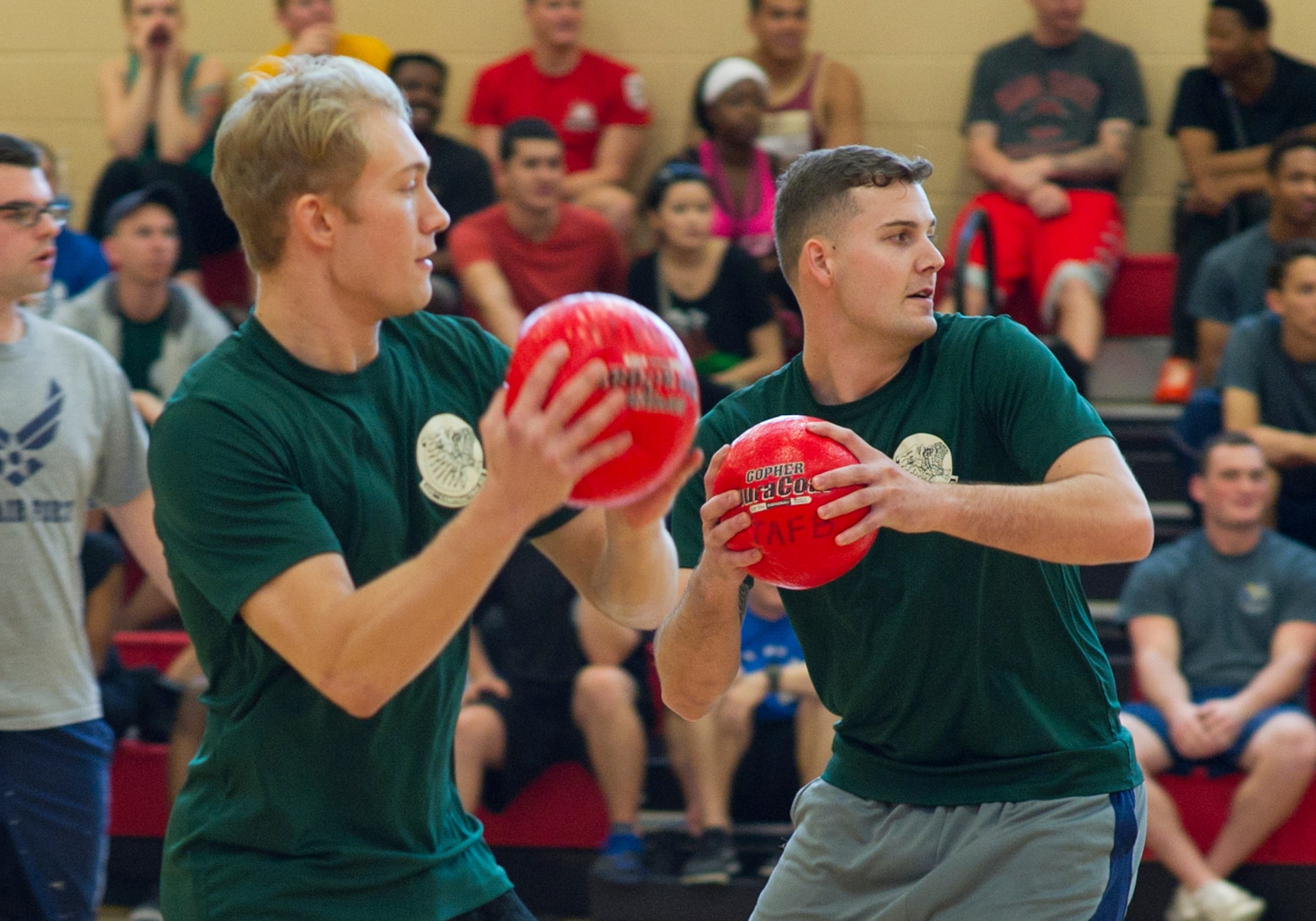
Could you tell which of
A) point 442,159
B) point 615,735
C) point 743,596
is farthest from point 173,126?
point 743,596

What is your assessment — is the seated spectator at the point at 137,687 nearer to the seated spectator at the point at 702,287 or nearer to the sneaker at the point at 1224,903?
the seated spectator at the point at 702,287

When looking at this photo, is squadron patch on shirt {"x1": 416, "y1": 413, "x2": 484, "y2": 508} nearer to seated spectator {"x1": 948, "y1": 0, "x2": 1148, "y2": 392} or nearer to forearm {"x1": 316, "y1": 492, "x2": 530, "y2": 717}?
forearm {"x1": 316, "y1": 492, "x2": 530, "y2": 717}

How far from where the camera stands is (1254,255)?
6594 millimetres

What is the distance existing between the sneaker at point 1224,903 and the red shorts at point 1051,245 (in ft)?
9.26

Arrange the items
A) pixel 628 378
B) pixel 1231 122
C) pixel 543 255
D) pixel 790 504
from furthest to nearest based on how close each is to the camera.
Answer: pixel 1231 122
pixel 543 255
pixel 790 504
pixel 628 378

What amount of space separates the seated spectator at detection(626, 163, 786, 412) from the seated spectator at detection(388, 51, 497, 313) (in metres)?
1.06

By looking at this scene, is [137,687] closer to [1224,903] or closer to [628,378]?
[1224,903]

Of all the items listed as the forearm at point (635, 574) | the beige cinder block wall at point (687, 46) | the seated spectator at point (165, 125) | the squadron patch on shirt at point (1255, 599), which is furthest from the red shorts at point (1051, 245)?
the forearm at point (635, 574)

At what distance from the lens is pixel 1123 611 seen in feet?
18.5

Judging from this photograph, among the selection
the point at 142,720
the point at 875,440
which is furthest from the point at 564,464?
the point at 142,720

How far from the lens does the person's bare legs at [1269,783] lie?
5.25 meters

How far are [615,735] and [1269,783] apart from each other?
87.7 inches

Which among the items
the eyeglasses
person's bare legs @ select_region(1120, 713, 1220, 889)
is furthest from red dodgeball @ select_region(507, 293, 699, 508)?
person's bare legs @ select_region(1120, 713, 1220, 889)

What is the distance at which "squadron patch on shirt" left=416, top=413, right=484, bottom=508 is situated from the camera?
2471mm
